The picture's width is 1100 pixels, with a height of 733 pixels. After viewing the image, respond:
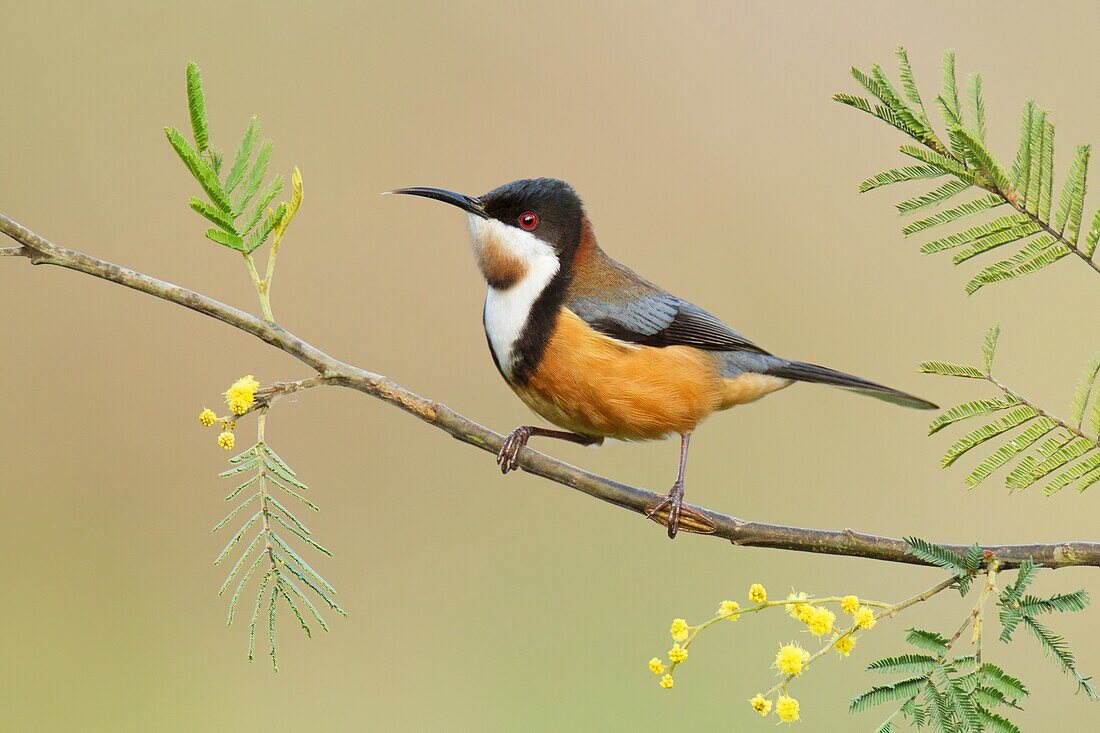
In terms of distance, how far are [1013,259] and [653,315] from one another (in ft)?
6.90

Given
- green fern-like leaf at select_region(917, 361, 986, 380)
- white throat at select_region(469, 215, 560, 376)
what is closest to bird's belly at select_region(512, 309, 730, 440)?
white throat at select_region(469, 215, 560, 376)

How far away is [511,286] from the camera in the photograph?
320cm

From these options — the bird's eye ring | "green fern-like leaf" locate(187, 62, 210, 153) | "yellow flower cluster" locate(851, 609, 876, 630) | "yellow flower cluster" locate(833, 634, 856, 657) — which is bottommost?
"yellow flower cluster" locate(833, 634, 856, 657)

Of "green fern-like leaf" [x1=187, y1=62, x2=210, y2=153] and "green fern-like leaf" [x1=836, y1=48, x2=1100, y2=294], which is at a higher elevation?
"green fern-like leaf" [x1=836, y1=48, x2=1100, y2=294]

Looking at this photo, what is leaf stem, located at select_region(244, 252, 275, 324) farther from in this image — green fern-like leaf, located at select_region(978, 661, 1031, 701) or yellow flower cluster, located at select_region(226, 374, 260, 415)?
green fern-like leaf, located at select_region(978, 661, 1031, 701)

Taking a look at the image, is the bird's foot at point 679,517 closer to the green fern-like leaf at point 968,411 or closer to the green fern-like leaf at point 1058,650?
the green fern-like leaf at point 968,411

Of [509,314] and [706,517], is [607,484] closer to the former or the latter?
[706,517]

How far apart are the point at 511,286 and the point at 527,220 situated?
21 centimetres

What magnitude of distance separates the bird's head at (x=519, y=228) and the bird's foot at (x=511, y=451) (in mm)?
443

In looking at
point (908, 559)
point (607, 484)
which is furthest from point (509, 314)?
point (908, 559)

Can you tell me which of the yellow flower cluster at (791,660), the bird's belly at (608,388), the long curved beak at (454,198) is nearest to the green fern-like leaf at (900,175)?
the yellow flower cluster at (791,660)

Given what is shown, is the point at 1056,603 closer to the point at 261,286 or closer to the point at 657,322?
the point at 261,286

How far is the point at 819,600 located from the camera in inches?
53.8

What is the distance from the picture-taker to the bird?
3066 mm
